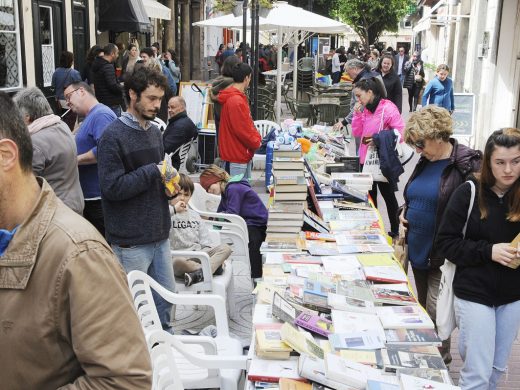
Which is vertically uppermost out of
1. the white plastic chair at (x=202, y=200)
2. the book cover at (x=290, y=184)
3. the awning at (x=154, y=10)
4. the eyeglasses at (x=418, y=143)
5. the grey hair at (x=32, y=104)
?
the awning at (x=154, y=10)

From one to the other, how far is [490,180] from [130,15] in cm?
1278

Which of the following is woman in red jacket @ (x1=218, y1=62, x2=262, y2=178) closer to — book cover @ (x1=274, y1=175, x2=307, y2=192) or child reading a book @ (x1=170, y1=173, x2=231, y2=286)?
child reading a book @ (x1=170, y1=173, x2=231, y2=286)

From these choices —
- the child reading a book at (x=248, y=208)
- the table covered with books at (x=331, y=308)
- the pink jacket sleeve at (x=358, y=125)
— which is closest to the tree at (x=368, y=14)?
the pink jacket sleeve at (x=358, y=125)

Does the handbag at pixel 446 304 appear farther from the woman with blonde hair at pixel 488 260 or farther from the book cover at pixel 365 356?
the book cover at pixel 365 356

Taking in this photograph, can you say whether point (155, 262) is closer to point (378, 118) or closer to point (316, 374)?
point (316, 374)

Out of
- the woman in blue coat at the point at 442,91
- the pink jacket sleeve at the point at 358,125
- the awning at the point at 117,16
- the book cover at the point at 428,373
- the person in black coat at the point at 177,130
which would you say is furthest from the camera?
the awning at the point at 117,16

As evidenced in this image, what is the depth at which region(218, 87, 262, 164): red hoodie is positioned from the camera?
688 cm

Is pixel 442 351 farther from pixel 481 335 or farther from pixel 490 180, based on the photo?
pixel 490 180

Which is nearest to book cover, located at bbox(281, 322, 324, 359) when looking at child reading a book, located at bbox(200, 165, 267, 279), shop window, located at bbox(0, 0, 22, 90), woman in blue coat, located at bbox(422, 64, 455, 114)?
child reading a book, located at bbox(200, 165, 267, 279)

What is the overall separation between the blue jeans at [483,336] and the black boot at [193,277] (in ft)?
6.92

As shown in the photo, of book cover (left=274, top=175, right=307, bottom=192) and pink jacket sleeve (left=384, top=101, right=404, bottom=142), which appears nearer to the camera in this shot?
book cover (left=274, top=175, right=307, bottom=192)

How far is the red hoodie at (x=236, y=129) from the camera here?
22.6 feet

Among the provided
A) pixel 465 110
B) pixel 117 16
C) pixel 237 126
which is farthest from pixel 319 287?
pixel 117 16

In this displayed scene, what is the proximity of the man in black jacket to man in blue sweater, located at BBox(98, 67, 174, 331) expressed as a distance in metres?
6.43
